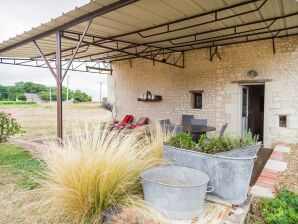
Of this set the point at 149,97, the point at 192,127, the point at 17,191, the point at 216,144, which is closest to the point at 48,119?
the point at 149,97

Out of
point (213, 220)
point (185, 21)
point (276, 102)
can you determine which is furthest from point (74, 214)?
point (276, 102)

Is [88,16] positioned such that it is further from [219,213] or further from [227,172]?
[219,213]

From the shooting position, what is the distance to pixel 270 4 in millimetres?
4609

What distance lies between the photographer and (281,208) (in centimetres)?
298

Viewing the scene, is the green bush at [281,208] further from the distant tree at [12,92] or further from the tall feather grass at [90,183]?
the distant tree at [12,92]

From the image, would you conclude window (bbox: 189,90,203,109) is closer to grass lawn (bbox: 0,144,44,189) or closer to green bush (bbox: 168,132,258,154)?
green bush (bbox: 168,132,258,154)

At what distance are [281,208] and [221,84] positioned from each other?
5.81 m

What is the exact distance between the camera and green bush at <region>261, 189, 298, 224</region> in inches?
110

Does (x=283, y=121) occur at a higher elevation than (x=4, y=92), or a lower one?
lower

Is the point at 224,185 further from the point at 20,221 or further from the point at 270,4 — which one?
the point at 270,4

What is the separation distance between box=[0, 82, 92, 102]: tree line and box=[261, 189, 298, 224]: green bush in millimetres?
41772

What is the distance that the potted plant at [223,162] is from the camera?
2.73m

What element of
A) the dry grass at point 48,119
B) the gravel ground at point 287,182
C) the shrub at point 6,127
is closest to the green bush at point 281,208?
the gravel ground at point 287,182

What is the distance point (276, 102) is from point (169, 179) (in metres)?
5.70
